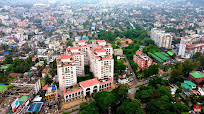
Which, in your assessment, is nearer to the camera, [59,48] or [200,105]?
[200,105]

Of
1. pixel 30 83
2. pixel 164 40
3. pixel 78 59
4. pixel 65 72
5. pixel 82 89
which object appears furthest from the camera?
pixel 164 40

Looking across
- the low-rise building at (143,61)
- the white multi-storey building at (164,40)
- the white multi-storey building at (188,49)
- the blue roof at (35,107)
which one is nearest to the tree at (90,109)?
the blue roof at (35,107)

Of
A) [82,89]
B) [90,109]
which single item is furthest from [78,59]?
[90,109]

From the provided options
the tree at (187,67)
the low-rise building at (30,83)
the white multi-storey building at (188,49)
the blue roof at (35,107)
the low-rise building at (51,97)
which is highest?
the white multi-storey building at (188,49)

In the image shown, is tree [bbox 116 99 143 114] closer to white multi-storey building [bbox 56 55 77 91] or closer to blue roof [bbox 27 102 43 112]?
white multi-storey building [bbox 56 55 77 91]

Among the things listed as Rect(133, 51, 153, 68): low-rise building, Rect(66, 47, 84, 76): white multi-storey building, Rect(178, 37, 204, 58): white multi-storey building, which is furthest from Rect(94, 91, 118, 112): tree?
Rect(178, 37, 204, 58): white multi-storey building

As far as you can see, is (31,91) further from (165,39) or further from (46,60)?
(165,39)

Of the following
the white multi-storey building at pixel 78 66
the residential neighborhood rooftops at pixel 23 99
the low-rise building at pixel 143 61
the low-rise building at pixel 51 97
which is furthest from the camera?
the low-rise building at pixel 143 61

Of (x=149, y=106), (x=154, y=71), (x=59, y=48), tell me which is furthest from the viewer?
(x=59, y=48)

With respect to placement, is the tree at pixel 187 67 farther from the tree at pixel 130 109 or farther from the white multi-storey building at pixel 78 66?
the tree at pixel 130 109

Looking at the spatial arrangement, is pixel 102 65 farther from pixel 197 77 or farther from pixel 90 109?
pixel 197 77

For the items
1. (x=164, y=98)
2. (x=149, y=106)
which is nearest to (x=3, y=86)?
(x=149, y=106)
